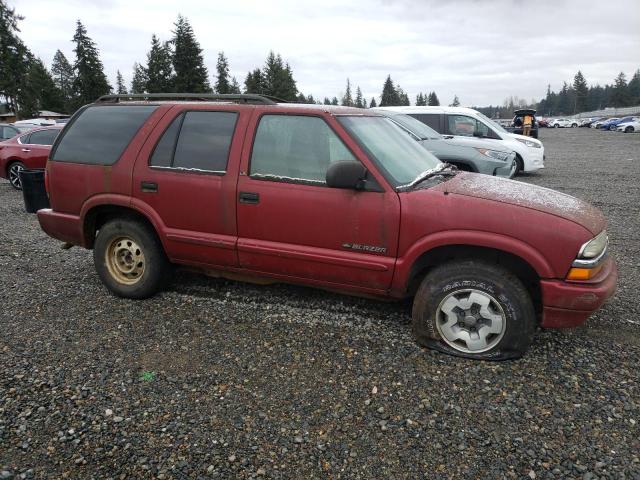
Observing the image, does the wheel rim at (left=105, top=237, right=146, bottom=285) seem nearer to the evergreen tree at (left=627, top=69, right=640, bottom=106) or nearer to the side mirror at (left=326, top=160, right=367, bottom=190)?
the side mirror at (left=326, top=160, right=367, bottom=190)

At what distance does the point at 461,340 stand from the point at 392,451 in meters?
1.16

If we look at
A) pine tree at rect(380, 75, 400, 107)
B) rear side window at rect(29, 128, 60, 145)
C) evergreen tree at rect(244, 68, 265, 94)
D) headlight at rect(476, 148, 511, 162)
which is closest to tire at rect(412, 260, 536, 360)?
headlight at rect(476, 148, 511, 162)

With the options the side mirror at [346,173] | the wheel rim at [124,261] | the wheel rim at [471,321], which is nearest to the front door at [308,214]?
the side mirror at [346,173]

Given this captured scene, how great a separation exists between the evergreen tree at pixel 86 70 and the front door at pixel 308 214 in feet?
182

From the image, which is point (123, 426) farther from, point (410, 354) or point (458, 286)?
point (458, 286)

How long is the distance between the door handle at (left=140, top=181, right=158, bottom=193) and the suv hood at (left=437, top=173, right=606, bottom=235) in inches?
95.0

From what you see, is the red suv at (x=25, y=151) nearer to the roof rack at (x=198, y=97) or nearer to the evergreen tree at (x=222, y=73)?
the roof rack at (x=198, y=97)

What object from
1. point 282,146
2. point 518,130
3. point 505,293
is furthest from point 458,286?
point 518,130

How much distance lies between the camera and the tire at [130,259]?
4125 millimetres

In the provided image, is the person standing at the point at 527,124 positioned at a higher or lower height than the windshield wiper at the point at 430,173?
higher

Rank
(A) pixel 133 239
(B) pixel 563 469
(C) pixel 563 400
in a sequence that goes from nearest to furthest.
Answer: (B) pixel 563 469 → (C) pixel 563 400 → (A) pixel 133 239

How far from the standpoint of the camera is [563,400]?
110 inches

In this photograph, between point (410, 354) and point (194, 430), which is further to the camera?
point (410, 354)

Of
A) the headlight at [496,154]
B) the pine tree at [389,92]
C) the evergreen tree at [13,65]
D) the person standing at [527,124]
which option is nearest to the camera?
the headlight at [496,154]
